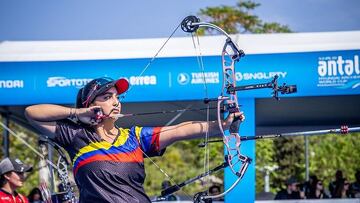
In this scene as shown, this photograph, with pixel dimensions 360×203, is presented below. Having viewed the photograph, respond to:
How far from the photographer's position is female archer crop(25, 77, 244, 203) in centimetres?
425

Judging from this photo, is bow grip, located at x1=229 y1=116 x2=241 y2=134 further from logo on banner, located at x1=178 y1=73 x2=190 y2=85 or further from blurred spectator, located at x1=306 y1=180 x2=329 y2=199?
blurred spectator, located at x1=306 y1=180 x2=329 y2=199

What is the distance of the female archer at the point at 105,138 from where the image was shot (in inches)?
167

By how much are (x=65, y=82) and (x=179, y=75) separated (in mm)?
1353

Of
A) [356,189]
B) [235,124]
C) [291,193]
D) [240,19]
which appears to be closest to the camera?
[235,124]

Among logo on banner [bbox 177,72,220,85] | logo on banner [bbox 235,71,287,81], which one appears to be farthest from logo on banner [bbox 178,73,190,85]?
logo on banner [bbox 235,71,287,81]

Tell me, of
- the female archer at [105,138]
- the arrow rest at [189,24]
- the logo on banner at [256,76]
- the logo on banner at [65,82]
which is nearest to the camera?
the female archer at [105,138]

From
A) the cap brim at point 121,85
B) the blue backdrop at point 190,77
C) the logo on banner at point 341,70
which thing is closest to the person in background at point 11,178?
the cap brim at point 121,85

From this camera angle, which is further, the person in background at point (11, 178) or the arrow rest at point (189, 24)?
the person in background at point (11, 178)

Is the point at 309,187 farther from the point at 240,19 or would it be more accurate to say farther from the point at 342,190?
the point at 240,19

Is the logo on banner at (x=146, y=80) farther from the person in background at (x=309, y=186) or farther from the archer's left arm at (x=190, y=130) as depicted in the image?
the archer's left arm at (x=190, y=130)

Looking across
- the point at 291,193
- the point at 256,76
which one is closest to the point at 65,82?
the point at 256,76

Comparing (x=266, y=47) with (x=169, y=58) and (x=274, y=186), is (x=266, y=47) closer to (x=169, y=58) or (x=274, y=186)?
(x=169, y=58)

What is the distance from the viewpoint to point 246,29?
81.7 feet

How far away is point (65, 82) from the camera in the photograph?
9391 millimetres
